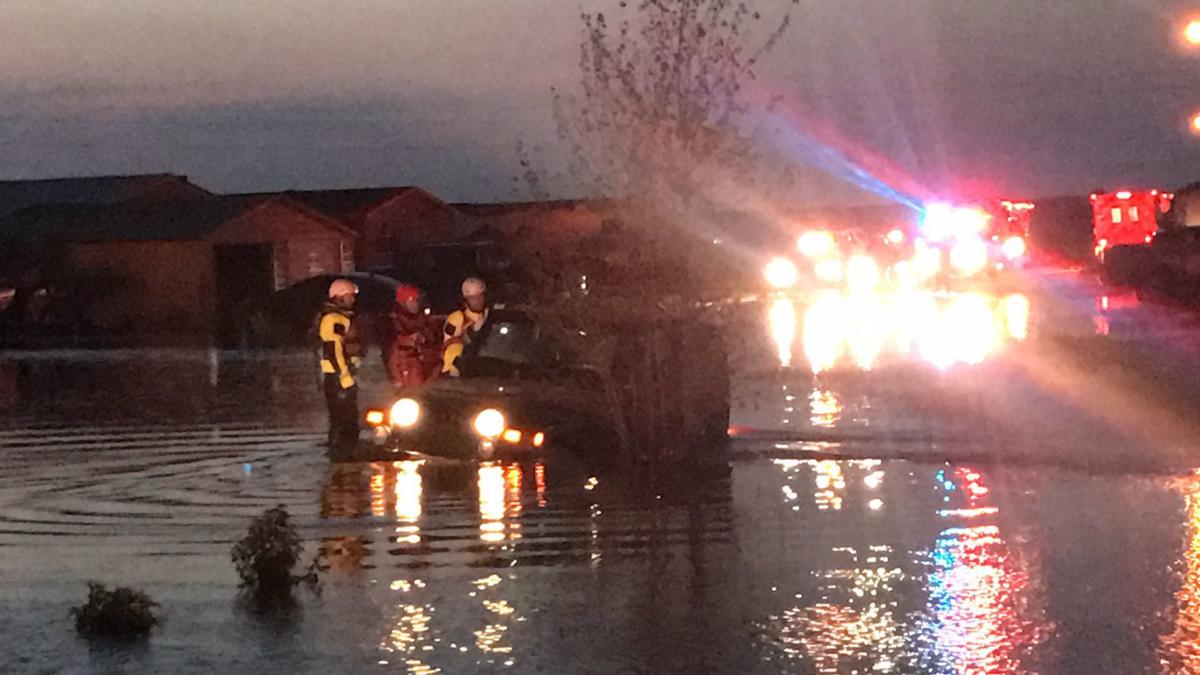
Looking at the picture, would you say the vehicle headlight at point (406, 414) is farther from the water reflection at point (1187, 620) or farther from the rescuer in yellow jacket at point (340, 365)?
the water reflection at point (1187, 620)

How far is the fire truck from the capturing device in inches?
1958

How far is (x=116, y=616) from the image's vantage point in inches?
338

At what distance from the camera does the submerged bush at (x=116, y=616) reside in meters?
8.59

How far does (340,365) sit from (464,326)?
104cm

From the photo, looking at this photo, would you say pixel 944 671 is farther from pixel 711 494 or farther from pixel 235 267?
pixel 235 267

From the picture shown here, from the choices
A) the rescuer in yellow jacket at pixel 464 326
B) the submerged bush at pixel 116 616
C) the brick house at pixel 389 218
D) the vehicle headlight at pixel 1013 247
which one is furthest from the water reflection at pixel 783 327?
the brick house at pixel 389 218

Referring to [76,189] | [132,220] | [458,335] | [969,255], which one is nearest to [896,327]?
A: [969,255]

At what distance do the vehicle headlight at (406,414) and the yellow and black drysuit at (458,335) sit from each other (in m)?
0.74

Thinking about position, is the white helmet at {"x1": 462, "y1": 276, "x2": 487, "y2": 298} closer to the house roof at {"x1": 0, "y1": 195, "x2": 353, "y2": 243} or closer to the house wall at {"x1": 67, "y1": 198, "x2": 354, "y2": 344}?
the house wall at {"x1": 67, "y1": 198, "x2": 354, "y2": 344}

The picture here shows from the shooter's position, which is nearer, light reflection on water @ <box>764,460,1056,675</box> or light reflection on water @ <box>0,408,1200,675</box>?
light reflection on water @ <box>764,460,1056,675</box>

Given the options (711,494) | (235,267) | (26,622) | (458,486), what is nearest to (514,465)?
(458,486)

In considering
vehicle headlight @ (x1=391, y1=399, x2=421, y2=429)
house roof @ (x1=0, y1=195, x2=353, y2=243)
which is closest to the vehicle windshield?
vehicle headlight @ (x1=391, y1=399, x2=421, y2=429)

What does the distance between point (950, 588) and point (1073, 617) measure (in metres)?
0.84

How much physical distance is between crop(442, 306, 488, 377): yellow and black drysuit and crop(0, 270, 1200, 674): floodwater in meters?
0.98
